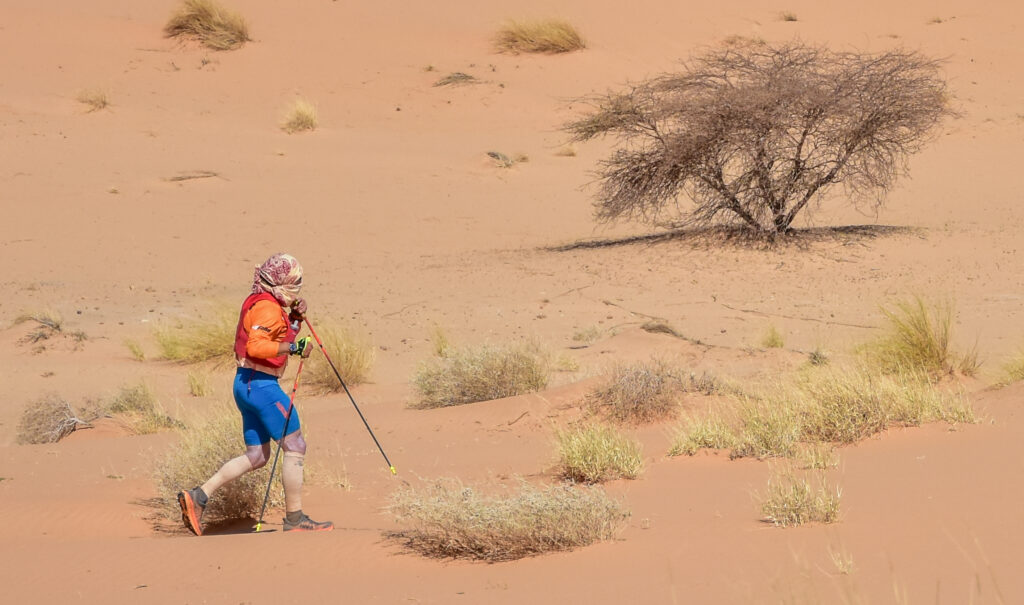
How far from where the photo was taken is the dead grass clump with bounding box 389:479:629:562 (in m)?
5.28

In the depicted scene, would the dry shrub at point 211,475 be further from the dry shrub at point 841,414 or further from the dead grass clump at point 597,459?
the dry shrub at point 841,414

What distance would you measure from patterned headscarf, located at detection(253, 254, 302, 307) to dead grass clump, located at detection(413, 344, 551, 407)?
4401 mm

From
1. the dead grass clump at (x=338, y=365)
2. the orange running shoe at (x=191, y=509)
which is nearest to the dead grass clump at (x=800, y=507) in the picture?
the orange running shoe at (x=191, y=509)

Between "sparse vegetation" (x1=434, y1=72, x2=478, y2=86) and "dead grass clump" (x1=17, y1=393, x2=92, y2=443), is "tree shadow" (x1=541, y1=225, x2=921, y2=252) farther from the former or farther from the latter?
"sparse vegetation" (x1=434, y1=72, x2=478, y2=86)

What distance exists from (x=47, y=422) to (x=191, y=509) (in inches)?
179

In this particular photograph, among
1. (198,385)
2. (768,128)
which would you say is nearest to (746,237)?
(768,128)

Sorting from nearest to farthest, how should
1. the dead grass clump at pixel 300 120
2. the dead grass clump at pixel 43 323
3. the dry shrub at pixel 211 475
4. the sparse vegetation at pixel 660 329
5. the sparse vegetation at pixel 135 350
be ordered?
the dry shrub at pixel 211 475, the sparse vegetation at pixel 660 329, the sparse vegetation at pixel 135 350, the dead grass clump at pixel 43 323, the dead grass clump at pixel 300 120

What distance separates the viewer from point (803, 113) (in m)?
16.7

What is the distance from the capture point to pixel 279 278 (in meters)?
6.45

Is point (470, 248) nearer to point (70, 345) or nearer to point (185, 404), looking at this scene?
point (70, 345)

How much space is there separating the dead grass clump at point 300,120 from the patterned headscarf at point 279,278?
21394mm

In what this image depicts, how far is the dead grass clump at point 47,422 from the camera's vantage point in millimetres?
10195

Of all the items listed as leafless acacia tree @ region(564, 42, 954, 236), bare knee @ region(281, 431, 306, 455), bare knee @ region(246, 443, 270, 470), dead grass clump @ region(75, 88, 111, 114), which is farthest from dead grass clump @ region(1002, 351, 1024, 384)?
dead grass clump @ region(75, 88, 111, 114)

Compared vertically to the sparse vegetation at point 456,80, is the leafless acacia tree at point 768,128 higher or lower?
lower
